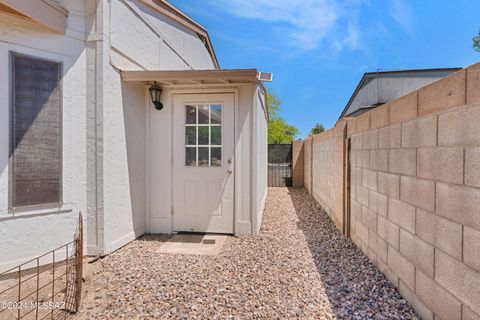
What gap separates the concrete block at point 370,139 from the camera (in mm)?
2971

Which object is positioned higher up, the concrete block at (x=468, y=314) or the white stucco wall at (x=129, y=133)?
the white stucco wall at (x=129, y=133)

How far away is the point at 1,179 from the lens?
2678 mm

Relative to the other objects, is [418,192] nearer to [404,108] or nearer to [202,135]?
[404,108]

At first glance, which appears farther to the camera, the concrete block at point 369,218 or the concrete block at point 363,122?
the concrete block at point 363,122

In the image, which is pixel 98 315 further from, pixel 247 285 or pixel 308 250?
pixel 308 250

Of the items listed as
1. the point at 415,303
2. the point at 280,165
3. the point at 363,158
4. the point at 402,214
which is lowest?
the point at 415,303

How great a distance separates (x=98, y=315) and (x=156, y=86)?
10.4 feet

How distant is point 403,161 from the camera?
2.30 m

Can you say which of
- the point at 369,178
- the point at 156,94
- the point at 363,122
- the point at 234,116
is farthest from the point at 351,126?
the point at 156,94

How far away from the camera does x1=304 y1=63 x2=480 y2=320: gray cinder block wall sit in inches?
58.6

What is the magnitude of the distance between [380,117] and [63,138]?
3805mm

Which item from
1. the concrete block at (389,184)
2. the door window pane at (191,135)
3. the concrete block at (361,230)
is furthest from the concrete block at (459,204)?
the door window pane at (191,135)

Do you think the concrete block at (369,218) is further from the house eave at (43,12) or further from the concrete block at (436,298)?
the house eave at (43,12)

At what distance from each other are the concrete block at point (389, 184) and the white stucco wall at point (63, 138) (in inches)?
144
